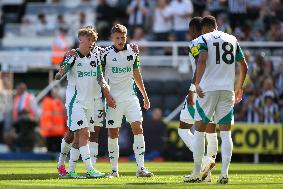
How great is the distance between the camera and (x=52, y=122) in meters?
26.7

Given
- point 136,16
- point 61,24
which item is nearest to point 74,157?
point 136,16

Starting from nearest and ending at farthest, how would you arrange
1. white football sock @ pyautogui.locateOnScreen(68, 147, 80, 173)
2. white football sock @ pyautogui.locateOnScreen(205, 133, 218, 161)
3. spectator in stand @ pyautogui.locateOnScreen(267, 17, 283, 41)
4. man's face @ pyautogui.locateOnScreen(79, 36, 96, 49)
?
white football sock @ pyautogui.locateOnScreen(205, 133, 218, 161) → man's face @ pyautogui.locateOnScreen(79, 36, 96, 49) → white football sock @ pyautogui.locateOnScreen(68, 147, 80, 173) → spectator in stand @ pyautogui.locateOnScreen(267, 17, 283, 41)

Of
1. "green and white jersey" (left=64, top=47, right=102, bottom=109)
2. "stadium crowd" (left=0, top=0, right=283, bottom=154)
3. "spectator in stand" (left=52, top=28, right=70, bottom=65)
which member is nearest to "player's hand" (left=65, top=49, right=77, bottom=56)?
"green and white jersey" (left=64, top=47, right=102, bottom=109)

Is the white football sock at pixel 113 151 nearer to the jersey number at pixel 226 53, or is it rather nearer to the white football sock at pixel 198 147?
the white football sock at pixel 198 147

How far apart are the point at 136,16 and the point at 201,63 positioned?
16.5m

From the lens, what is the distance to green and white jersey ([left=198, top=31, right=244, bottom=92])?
13.1m

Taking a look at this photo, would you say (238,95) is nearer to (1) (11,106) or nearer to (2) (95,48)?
(2) (95,48)

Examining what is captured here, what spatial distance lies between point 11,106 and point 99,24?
3.96 meters

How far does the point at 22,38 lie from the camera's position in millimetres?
31562

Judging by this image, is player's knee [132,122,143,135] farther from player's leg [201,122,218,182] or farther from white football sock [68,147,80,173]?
player's leg [201,122,218,182]

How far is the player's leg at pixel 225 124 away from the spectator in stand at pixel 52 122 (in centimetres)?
1380

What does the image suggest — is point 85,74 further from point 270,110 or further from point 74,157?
point 270,110

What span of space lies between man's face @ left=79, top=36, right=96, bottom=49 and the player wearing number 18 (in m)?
2.10

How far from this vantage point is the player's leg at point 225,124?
42.8 feet
